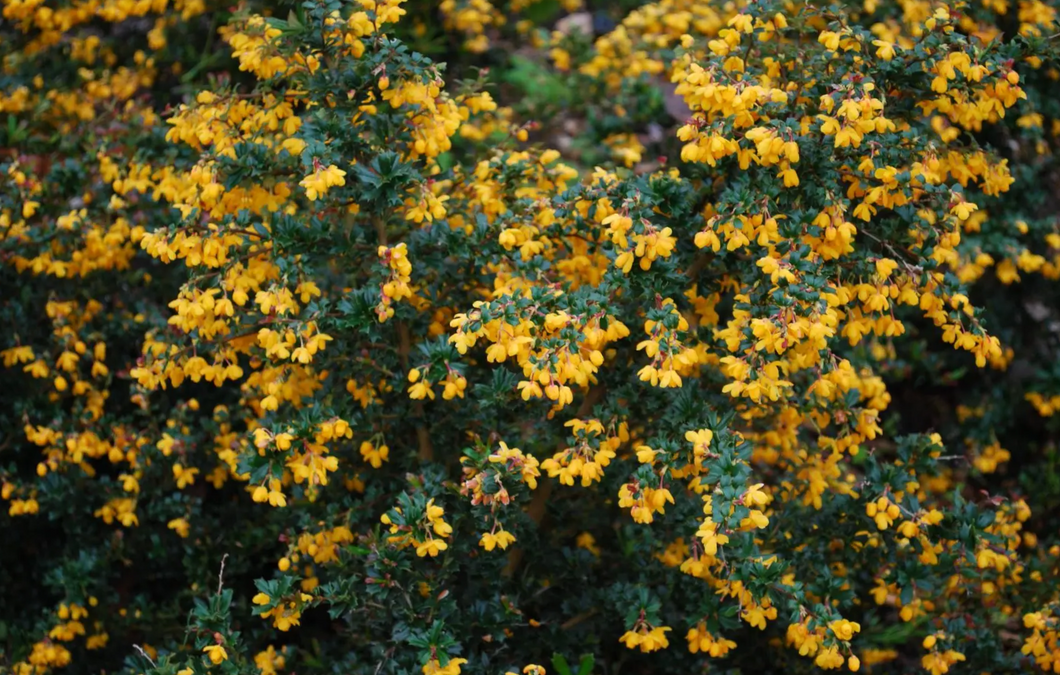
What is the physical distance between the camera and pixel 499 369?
2.62 m

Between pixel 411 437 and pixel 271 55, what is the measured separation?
1.09 m

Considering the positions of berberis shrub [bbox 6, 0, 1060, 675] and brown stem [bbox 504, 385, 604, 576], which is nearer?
berberis shrub [bbox 6, 0, 1060, 675]

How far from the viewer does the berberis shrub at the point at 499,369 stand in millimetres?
2439

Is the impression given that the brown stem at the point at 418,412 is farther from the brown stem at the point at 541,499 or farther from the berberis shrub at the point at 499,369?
the brown stem at the point at 541,499

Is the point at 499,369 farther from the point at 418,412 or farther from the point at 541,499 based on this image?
the point at 541,499

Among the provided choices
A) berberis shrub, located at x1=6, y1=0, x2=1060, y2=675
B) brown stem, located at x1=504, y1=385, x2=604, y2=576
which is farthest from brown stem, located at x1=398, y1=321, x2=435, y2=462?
brown stem, located at x1=504, y1=385, x2=604, y2=576

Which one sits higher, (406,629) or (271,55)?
(271,55)

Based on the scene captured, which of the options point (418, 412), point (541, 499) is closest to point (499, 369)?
point (418, 412)

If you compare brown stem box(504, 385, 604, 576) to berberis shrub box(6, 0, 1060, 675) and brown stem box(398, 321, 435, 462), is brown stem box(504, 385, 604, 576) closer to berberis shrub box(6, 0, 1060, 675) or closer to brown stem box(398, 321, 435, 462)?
berberis shrub box(6, 0, 1060, 675)

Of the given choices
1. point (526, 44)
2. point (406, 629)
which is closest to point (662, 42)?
point (526, 44)

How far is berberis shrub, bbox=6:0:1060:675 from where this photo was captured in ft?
8.00

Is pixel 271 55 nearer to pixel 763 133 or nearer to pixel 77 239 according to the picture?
pixel 77 239

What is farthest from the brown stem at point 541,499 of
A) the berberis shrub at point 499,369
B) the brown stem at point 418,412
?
the brown stem at point 418,412

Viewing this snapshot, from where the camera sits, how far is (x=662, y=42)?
4.31 m
